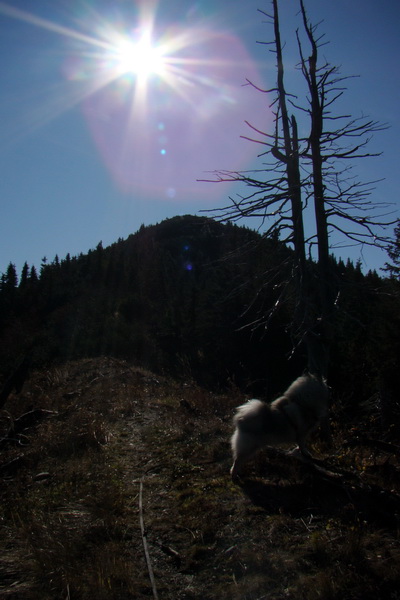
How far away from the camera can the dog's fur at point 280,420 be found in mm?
5469

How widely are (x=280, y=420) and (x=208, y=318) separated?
31.7 m

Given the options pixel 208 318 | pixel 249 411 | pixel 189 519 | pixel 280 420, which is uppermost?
pixel 208 318

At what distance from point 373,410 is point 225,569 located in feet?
19.9

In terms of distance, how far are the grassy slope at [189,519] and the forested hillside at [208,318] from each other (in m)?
1.97

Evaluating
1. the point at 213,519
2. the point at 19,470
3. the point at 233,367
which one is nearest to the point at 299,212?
the point at 213,519

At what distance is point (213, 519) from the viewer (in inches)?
177

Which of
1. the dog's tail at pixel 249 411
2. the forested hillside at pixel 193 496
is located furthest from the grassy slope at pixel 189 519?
the dog's tail at pixel 249 411

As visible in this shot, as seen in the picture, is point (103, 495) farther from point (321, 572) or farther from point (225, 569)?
point (321, 572)

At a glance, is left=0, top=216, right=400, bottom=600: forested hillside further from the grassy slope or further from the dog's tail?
the dog's tail

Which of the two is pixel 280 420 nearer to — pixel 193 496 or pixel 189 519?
pixel 193 496

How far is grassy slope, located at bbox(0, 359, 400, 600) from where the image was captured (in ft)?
10.8

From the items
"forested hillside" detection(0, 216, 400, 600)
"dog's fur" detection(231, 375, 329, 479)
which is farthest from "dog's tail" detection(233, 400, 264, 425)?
"forested hillside" detection(0, 216, 400, 600)

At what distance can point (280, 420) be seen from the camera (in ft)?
18.1

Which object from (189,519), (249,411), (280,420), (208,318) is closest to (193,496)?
(189,519)
